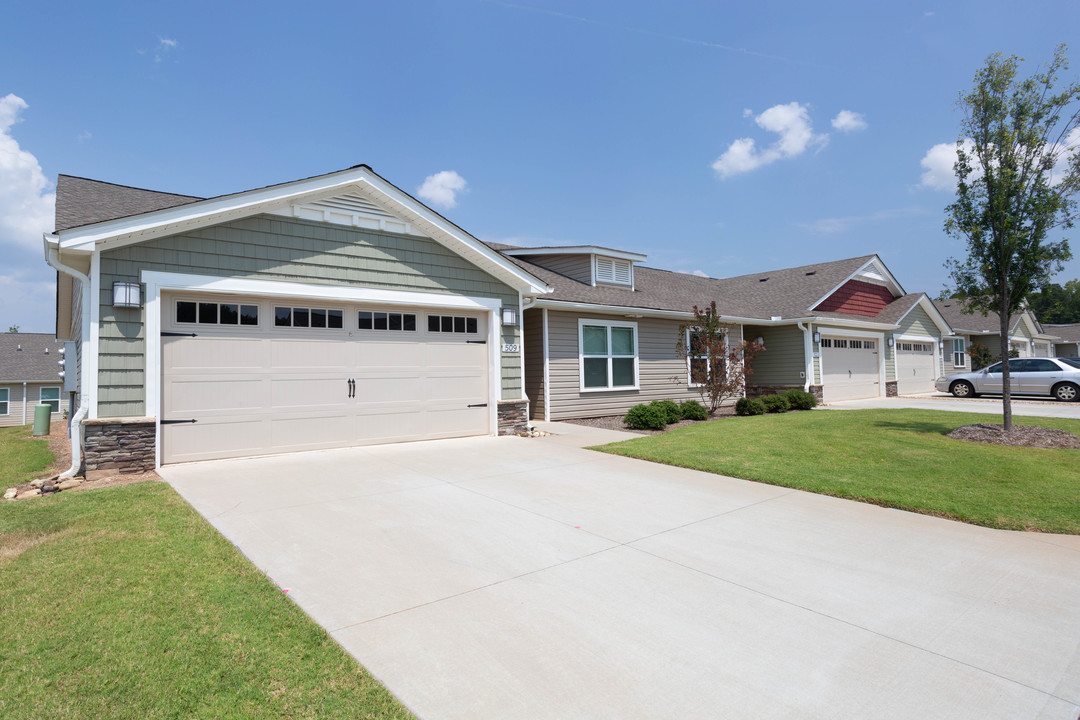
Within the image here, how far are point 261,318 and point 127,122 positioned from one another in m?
7.11

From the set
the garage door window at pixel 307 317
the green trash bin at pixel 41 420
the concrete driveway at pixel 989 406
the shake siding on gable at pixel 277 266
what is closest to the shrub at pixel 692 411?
the shake siding on gable at pixel 277 266

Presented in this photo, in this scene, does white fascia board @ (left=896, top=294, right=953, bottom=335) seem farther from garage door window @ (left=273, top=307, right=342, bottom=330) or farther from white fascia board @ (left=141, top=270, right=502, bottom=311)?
garage door window @ (left=273, top=307, right=342, bottom=330)

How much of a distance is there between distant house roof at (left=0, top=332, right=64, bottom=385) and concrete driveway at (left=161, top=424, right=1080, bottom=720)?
34.1m

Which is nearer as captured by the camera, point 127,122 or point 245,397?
point 245,397

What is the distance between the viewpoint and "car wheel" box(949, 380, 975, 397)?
786 inches

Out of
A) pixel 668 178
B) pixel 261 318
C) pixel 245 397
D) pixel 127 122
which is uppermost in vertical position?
pixel 668 178

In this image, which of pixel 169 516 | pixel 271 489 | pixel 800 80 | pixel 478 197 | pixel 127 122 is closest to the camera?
pixel 169 516

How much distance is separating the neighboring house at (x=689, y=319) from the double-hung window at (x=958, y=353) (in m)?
3.05

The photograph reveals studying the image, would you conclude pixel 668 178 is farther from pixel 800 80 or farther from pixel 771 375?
pixel 771 375

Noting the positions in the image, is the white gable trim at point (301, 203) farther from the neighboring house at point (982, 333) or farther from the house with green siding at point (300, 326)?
the neighboring house at point (982, 333)

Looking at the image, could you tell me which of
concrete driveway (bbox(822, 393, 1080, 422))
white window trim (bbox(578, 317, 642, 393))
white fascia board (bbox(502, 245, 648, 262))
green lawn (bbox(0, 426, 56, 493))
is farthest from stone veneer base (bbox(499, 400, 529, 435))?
concrete driveway (bbox(822, 393, 1080, 422))

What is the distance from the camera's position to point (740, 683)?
8.44 feet

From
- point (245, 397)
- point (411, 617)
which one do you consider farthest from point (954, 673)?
point (245, 397)

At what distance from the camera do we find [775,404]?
628 inches
